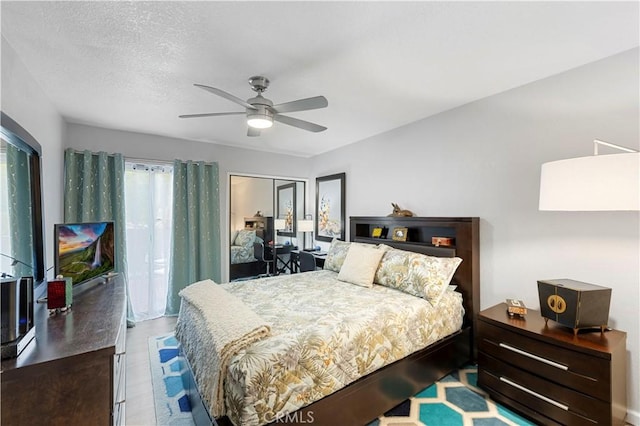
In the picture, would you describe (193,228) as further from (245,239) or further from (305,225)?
(245,239)

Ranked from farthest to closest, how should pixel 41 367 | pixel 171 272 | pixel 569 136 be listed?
pixel 171 272
pixel 569 136
pixel 41 367

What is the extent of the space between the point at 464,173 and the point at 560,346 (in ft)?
5.52

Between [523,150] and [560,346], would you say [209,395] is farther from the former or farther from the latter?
[523,150]

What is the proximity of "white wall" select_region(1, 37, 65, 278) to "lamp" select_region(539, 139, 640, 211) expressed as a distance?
3421mm

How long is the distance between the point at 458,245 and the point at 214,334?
234 cm

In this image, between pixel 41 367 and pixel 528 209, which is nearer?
pixel 41 367

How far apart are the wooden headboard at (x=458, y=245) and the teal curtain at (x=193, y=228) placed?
2572 mm

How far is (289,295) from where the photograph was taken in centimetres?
255

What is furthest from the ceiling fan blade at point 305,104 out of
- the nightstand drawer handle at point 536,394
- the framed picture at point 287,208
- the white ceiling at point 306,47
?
the framed picture at point 287,208

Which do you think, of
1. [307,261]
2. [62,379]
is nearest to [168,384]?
[62,379]

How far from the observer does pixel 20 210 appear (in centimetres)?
188

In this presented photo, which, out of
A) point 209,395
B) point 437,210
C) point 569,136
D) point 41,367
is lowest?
point 209,395

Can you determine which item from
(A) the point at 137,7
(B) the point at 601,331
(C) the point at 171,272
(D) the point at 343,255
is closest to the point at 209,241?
(C) the point at 171,272

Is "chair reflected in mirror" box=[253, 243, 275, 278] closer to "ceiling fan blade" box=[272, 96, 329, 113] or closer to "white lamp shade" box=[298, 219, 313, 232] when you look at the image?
"white lamp shade" box=[298, 219, 313, 232]
